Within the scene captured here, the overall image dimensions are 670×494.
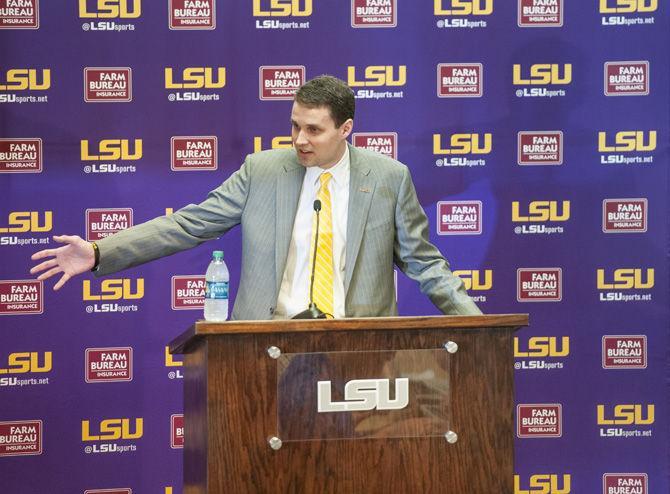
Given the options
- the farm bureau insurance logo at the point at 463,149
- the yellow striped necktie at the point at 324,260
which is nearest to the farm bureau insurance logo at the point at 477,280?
the farm bureau insurance logo at the point at 463,149

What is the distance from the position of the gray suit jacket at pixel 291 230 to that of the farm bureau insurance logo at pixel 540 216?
180 centimetres

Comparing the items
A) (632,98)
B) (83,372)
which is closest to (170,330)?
(83,372)

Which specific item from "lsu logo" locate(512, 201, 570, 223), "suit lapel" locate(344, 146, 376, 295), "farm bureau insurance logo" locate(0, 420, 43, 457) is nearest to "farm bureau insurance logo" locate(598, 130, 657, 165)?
"lsu logo" locate(512, 201, 570, 223)

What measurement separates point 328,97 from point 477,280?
2188 mm

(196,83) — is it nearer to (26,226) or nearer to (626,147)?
(26,226)

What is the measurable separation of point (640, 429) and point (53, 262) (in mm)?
3763

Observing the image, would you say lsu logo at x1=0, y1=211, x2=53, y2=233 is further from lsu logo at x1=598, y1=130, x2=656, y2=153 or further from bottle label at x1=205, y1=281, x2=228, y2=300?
lsu logo at x1=598, y1=130, x2=656, y2=153

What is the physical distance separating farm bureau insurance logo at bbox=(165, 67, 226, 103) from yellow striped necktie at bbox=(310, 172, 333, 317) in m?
1.97

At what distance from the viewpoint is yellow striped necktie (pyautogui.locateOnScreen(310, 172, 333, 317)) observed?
3.75 metres

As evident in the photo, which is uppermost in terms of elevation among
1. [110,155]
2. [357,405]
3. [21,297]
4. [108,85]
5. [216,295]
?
[108,85]

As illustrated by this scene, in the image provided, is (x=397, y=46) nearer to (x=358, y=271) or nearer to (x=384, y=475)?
(x=358, y=271)

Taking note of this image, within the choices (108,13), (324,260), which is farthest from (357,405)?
(108,13)

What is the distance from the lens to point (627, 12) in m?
5.73

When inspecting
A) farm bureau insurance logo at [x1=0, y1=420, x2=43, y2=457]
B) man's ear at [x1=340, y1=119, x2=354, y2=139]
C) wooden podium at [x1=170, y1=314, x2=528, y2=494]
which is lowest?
farm bureau insurance logo at [x1=0, y1=420, x2=43, y2=457]
